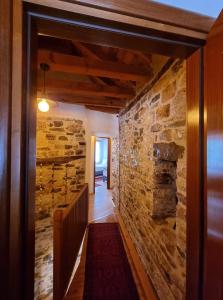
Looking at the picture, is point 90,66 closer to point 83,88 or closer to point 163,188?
point 83,88

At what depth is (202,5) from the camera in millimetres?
668

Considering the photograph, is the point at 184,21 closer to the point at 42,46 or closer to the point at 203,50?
the point at 203,50

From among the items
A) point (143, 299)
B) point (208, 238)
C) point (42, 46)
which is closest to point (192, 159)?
point (208, 238)

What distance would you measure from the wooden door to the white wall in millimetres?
3037

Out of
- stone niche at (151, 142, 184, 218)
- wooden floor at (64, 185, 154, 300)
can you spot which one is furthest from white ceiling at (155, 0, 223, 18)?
wooden floor at (64, 185, 154, 300)

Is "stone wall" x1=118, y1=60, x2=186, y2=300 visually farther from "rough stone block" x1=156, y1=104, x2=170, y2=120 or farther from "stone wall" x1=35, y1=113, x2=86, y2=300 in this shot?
"stone wall" x1=35, y1=113, x2=86, y2=300

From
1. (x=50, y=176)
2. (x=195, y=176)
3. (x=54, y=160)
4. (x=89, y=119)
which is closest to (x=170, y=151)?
(x=195, y=176)

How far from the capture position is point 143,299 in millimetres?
1703

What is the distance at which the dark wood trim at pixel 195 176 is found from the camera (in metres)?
0.71

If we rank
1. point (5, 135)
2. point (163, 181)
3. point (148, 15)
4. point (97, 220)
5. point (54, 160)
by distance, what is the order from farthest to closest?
point (97, 220) < point (54, 160) < point (163, 181) < point (148, 15) < point (5, 135)

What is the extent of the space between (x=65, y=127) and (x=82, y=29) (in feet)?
10.8

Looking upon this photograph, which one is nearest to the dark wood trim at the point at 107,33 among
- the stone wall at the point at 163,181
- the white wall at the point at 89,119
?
the stone wall at the point at 163,181

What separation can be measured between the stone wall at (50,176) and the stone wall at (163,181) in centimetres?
189

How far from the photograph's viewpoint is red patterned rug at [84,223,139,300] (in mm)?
1813
